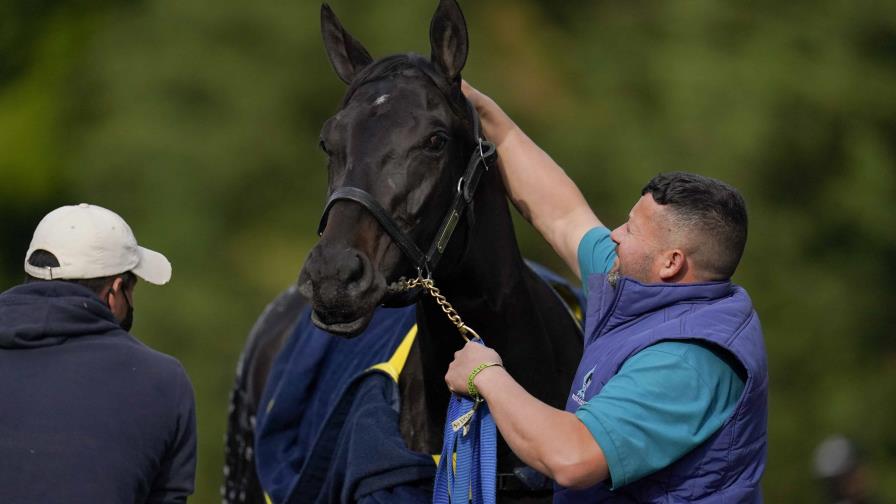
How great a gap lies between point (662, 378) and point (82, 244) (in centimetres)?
136

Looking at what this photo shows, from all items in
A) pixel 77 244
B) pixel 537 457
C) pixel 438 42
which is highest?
pixel 438 42

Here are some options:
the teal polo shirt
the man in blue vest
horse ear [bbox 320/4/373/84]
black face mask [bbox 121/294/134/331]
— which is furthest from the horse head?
the teal polo shirt

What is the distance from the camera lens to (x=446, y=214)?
3.34 meters

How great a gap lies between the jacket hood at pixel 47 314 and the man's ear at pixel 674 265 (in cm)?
132

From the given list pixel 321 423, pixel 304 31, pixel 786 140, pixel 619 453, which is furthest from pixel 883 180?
pixel 619 453

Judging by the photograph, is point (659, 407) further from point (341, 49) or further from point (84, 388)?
point (341, 49)

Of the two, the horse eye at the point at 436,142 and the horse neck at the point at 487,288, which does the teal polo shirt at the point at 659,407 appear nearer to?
the horse neck at the point at 487,288

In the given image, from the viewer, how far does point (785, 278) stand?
7.73 meters

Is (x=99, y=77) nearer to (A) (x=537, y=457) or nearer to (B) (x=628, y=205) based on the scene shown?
(B) (x=628, y=205)

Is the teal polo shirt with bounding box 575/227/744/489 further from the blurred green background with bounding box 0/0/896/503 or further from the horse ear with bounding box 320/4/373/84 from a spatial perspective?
the blurred green background with bounding box 0/0/896/503

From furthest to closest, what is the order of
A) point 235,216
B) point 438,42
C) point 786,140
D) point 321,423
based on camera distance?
point 235,216
point 786,140
point 321,423
point 438,42

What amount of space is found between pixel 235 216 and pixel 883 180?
422 centimetres

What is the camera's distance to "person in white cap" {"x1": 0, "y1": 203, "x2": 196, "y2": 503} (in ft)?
8.92

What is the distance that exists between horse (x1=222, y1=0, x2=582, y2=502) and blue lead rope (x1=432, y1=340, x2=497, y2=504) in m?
0.26
